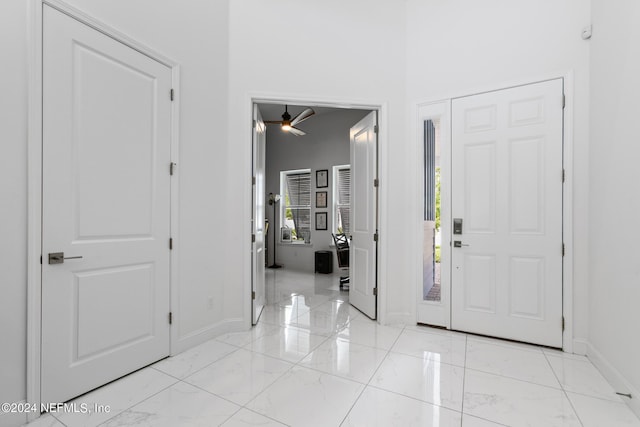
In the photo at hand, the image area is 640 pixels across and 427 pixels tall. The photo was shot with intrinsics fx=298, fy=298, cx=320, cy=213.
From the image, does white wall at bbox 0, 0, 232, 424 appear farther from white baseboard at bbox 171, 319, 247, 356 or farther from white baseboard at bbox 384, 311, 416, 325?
white baseboard at bbox 384, 311, 416, 325

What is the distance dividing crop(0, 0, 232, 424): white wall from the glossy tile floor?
46 cm

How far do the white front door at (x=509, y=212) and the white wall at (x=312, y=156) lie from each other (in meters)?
3.40

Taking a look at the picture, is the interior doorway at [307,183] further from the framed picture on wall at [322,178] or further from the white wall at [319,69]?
the white wall at [319,69]

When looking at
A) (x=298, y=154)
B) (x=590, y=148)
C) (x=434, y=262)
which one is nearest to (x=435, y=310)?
(x=434, y=262)

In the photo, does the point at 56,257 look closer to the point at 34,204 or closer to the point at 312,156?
the point at 34,204

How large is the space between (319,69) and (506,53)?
1.86 m

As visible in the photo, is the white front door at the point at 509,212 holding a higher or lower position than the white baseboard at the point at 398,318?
higher

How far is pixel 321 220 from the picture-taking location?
6738 mm

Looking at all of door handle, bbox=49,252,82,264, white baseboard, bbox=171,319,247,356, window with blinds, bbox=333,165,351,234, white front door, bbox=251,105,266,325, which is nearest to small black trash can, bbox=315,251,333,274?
window with blinds, bbox=333,165,351,234

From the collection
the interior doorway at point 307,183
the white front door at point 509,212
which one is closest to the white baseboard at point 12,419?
the white front door at point 509,212

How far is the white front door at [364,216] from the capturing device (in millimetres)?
3471

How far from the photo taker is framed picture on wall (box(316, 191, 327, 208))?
665 centimetres

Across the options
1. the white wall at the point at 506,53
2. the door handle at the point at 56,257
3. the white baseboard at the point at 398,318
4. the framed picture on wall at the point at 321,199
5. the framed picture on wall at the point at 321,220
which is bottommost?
the white baseboard at the point at 398,318

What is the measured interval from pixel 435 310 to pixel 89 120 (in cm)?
353
